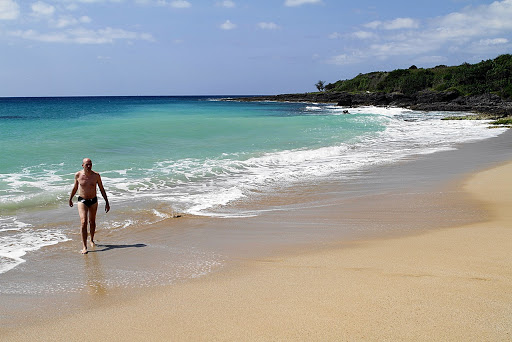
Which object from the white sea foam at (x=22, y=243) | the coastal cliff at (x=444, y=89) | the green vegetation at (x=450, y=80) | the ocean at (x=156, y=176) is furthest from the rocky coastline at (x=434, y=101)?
the white sea foam at (x=22, y=243)

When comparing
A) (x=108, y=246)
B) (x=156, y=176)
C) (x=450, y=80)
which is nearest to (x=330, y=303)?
(x=108, y=246)

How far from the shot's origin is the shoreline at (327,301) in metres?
3.49

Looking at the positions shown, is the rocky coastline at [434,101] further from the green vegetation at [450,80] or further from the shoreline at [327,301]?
the shoreline at [327,301]

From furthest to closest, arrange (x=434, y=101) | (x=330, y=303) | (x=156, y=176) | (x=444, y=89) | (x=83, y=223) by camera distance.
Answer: (x=444, y=89) < (x=434, y=101) < (x=156, y=176) < (x=83, y=223) < (x=330, y=303)

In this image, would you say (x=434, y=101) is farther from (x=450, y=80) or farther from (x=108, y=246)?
(x=108, y=246)

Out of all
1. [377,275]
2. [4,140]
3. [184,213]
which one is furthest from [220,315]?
[4,140]

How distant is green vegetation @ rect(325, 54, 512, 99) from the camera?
2563 inches

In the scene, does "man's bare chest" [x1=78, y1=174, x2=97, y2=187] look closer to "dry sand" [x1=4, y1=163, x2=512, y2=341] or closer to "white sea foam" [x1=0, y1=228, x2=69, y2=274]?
"white sea foam" [x1=0, y1=228, x2=69, y2=274]

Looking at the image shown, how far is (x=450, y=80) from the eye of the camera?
7769cm

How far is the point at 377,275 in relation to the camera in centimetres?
462

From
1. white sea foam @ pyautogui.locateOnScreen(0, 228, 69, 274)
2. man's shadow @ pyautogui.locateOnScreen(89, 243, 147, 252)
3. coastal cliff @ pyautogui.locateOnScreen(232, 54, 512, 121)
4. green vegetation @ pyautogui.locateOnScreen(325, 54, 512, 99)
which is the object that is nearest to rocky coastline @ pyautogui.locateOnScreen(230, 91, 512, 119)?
coastal cliff @ pyautogui.locateOnScreen(232, 54, 512, 121)

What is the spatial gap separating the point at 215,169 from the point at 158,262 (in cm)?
844

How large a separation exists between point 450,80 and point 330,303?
274 feet

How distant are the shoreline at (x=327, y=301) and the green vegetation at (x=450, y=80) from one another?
63.9 metres
